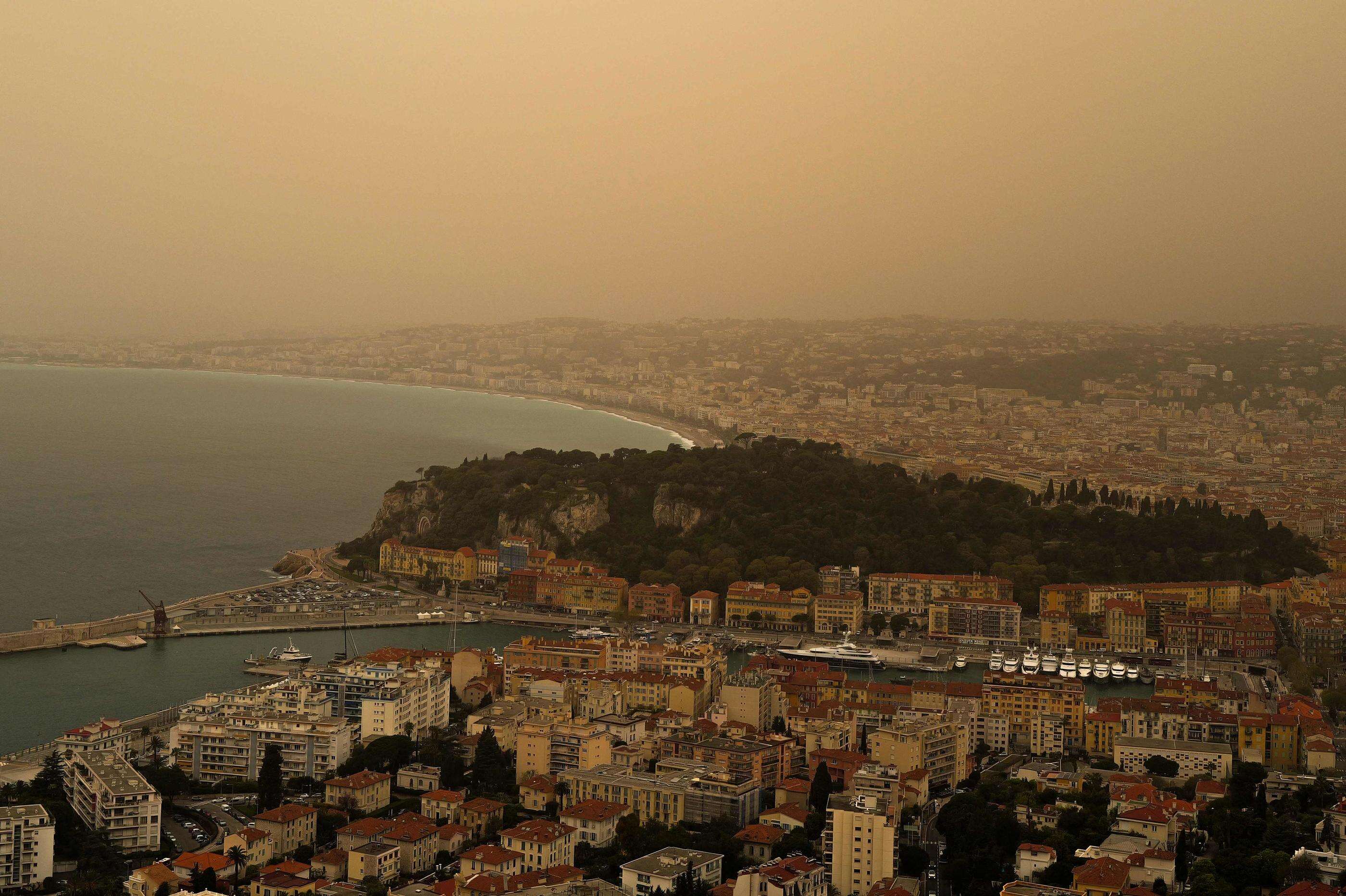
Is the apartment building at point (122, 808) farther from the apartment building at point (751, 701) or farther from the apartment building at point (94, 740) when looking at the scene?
the apartment building at point (751, 701)

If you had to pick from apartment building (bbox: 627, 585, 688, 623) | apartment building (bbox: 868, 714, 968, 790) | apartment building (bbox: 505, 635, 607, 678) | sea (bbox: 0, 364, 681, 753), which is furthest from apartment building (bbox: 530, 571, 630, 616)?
apartment building (bbox: 868, 714, 968, 790)

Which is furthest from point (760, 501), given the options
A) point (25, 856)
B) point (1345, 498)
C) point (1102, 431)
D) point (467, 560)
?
point (25, 856)

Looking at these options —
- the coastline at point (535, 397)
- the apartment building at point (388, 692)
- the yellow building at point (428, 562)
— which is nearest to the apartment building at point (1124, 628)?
the apartment building at point (388, 692)

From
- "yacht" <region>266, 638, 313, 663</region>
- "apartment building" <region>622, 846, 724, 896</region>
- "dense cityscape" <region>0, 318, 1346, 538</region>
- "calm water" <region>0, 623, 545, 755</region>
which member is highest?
"dense cityscape" <region>0, 318, 1346, 538</region>

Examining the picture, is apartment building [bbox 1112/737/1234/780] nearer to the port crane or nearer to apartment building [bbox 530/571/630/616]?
apartment building [bbox 530/571/630/616]

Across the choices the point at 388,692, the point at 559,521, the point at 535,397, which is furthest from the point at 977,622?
the point at 535,397

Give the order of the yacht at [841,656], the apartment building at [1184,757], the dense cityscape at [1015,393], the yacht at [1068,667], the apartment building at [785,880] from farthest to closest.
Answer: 1. the dense cityscape at [1015,393]
2. the yacht at [841,656]
3. the yacht at [1068,667]
4. the apartment building at [1184,757]
5. the apartment building at [785,880]

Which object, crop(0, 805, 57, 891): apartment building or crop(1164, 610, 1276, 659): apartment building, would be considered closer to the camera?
crop(0, 805, 57, 891): apartment building
